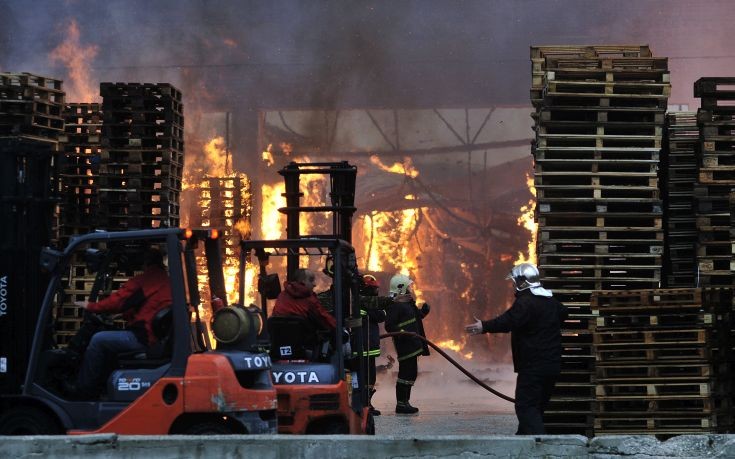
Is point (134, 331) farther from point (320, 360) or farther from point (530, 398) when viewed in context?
point (530, 398)

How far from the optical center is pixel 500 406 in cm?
1739

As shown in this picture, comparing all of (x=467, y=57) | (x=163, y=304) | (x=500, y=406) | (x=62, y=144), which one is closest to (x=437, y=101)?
(x=467, y=57)

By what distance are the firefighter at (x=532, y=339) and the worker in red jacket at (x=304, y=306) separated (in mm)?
1198

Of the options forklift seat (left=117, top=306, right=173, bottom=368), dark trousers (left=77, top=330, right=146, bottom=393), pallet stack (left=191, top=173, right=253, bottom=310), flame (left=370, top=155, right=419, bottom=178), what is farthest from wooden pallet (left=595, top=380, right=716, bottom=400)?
flame (left=370, top=155, right=419, bottom=178)

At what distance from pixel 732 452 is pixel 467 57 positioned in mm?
18041

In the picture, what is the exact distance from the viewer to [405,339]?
14.8 metres

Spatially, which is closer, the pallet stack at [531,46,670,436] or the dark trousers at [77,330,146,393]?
the dark trousers at [77,330,146,393]

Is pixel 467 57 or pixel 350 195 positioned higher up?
pixel 467 57

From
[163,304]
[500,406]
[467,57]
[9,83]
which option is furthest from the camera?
[467,57]

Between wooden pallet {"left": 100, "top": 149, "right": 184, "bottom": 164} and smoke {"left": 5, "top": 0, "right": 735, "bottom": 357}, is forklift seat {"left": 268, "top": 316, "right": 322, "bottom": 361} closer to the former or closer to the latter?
wooden pallet {"left": 100, "top": 149, "right": 184, "bottom": 164}

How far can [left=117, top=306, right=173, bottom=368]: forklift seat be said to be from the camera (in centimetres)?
836

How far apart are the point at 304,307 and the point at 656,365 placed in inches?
140

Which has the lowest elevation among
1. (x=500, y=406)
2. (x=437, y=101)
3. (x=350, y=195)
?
(x=500, y=406)

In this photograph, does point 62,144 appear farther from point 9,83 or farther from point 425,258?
point 425,258
